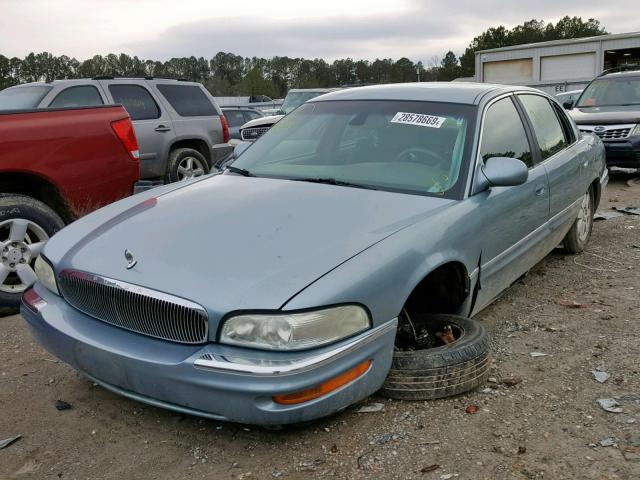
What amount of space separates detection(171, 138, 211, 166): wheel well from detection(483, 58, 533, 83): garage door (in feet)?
145

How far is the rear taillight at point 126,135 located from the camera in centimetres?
520

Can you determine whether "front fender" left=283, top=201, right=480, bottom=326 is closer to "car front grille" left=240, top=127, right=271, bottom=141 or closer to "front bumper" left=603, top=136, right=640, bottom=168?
"car front grille" left=240, top=127, right=271, bottom=141

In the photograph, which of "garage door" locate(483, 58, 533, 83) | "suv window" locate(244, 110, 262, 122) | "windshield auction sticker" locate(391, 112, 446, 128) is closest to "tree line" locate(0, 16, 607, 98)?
"garage door" locate(483, 58, 533, 83)

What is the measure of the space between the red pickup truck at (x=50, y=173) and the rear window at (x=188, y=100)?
3.69 metres

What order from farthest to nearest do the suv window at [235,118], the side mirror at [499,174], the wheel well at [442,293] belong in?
the suv window at [235,118] → the side mirror at [499,174] → the wheel well at [442,293]

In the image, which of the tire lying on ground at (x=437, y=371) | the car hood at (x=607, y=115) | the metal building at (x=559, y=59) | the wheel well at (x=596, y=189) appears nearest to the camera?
the tire lying on ground at (x=437, y=371)

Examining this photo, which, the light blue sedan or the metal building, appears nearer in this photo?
the light blue sedan

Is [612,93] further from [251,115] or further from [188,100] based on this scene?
[251,115]

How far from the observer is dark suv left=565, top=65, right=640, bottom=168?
9.79 meters

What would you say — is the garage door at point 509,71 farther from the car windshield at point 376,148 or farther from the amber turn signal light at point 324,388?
the amber turn signal light at point 324,388

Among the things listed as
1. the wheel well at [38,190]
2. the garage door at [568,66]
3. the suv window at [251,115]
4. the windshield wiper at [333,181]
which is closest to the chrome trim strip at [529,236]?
the windshield wiper at [333,181]

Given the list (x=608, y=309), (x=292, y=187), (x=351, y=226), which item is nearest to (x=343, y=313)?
(x=351, y=226)

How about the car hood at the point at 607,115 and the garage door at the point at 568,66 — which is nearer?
the car hood at the point at 607,115

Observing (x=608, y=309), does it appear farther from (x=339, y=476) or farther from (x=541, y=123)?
(x=339, y=476)
